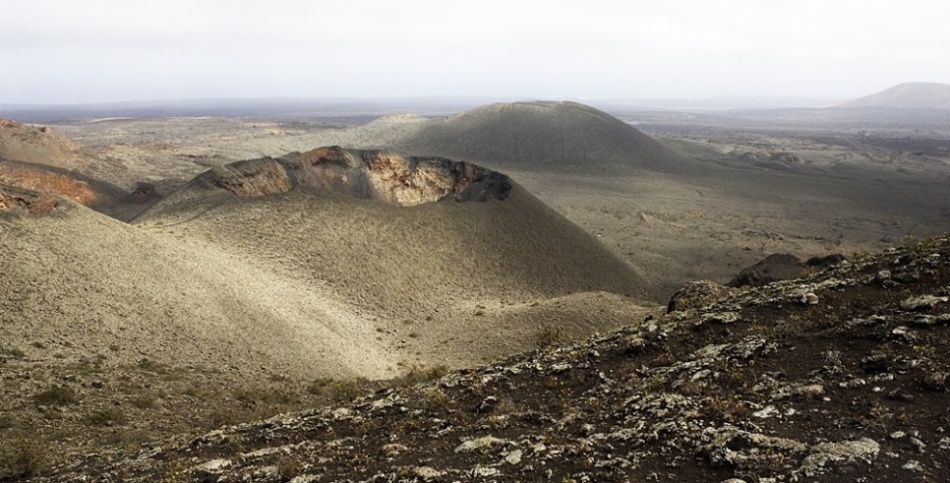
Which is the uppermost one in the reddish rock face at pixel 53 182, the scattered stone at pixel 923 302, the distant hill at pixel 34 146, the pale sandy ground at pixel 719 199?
the distant hill at pixel 34 146

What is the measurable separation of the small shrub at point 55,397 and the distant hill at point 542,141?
257 feet

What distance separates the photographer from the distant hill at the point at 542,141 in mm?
89000

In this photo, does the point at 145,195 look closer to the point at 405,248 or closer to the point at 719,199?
the point at 405,248

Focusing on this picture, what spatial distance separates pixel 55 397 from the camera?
1167 cm

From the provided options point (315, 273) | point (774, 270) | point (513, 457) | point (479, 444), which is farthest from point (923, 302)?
point (315, 273)

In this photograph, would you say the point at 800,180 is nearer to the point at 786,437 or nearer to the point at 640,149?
the point at 640,149

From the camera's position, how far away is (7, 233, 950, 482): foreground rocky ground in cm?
621

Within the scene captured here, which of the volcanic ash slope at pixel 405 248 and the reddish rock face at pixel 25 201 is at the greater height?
the reddish rock face at pixel 25 201

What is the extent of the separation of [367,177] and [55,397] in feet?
81.8

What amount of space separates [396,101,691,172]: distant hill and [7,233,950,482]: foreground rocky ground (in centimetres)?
7689

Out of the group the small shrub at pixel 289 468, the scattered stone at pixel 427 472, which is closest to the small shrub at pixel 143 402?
the small shrub at pixel 289 468

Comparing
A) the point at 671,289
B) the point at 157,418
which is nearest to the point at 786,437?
the point at 157,418

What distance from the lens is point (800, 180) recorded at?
84250 millimetres

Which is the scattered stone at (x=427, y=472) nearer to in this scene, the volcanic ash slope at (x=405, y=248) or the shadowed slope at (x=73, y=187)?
the volcanic ash slope at (x=405, y=248)
